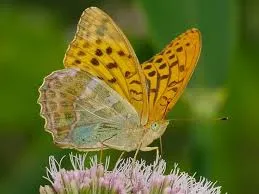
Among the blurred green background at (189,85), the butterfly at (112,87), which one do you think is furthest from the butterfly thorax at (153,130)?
the blurred green background at (189,85)

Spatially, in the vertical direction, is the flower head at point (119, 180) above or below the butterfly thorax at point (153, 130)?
below

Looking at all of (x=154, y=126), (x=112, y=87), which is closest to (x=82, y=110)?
(x=112, y=87)

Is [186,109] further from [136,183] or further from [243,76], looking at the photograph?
[136,183]

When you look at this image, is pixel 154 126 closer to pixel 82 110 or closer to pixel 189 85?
pixel 82 110

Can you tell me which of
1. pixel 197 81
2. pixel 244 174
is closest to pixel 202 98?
pixel 197 81

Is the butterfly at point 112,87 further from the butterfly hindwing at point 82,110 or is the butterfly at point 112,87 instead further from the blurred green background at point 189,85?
the blurred green background at point 189,85

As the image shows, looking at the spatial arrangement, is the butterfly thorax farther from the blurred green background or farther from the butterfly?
the blurred green background

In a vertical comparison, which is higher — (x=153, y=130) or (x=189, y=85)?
(x=189, y=85)

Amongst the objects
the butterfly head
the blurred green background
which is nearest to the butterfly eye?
the butterfly head

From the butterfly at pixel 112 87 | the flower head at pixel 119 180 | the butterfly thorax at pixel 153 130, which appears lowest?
the flower head at pixel 119 180
